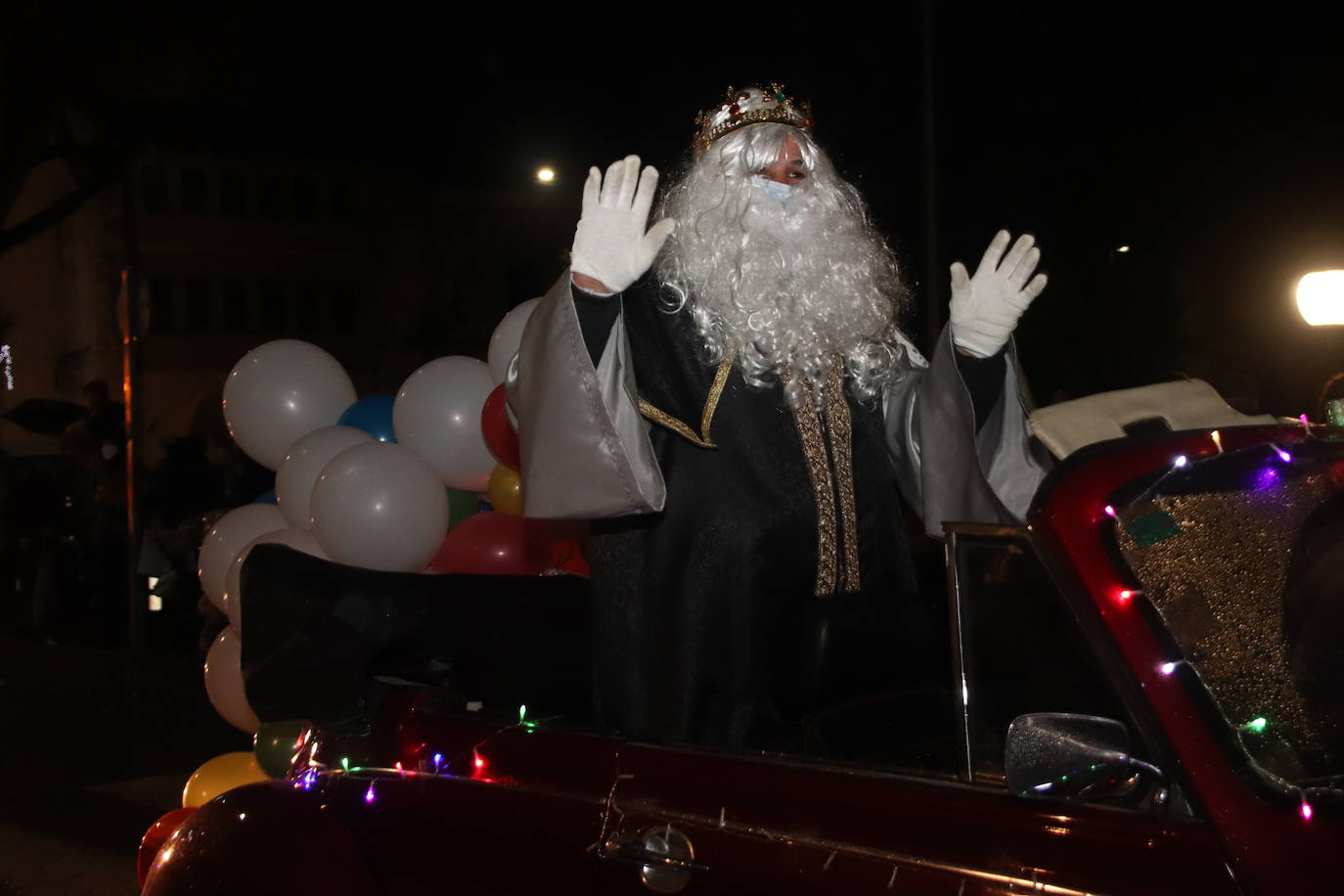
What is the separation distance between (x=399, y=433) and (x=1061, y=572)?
3.09 m

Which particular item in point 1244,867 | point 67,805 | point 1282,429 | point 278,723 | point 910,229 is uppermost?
point 910,229

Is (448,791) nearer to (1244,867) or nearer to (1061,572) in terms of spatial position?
(1061,572)

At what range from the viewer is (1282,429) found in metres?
1.71

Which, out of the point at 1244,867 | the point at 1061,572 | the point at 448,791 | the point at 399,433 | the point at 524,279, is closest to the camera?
the point at 1244,867

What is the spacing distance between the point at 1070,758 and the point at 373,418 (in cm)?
350

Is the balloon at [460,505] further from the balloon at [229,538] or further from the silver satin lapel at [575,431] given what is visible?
the silver satin lapel at [575,431]

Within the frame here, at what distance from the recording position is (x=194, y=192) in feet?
108

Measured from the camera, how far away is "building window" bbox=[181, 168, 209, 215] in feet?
108

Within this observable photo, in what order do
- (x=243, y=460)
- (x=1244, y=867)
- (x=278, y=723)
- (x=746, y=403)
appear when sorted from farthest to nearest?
(x=243, y=460)
(x=278, y=723)
(x=746, y=403)
(x=1244, y=867)

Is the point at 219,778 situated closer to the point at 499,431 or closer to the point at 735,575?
the point at 499,431

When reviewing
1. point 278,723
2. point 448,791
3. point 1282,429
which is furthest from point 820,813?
point 278,723

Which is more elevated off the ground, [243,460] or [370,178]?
[370,178]

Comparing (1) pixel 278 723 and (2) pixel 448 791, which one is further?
(1) pixel 278 723

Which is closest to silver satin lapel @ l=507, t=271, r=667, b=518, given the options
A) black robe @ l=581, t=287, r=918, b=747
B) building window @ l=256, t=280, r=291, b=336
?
black robe @ l=581, t=287, r=918, b=747
